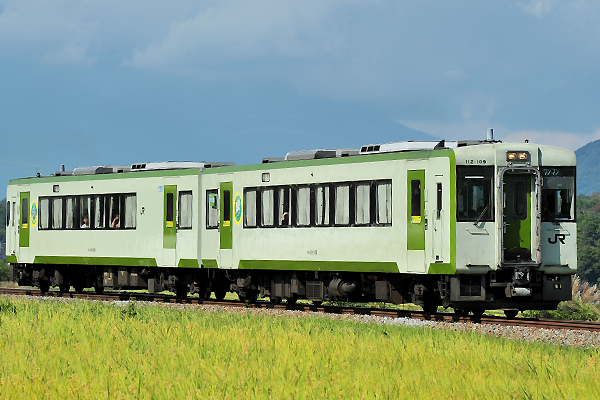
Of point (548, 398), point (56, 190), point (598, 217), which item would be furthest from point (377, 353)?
point (598, 217)

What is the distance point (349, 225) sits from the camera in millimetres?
20266

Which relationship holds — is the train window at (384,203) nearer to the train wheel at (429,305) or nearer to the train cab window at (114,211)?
the train wheel at (429,305)

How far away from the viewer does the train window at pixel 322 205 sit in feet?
68.1

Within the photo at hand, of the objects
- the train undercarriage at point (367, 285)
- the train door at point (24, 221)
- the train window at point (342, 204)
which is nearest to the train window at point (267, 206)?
the train undercarriage at point (367, 285)

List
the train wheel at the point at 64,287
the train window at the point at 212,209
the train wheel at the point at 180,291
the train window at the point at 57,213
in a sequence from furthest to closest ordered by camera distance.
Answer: the train wheel at the point at 64,287 < the train window at the point at 57,213 < the train wheel at the point at 180,291 < the train window at the point at 212,209

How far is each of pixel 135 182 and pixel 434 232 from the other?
10.4 metres

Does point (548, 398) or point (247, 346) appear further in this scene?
point (247, 346)

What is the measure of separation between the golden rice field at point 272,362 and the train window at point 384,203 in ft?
12.8

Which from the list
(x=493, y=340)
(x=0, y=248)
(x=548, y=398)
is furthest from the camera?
(x=0, y=248)

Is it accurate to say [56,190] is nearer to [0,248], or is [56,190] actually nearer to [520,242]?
[520,242]

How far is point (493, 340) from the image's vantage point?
13789 mm

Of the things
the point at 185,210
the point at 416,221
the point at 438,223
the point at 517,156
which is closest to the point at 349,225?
the point at 416,221

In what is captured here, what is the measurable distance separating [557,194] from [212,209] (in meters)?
8.91

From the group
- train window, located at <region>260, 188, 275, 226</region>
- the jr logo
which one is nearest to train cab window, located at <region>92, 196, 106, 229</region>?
train window, located at <region>260, 188, 275, 226</region>
